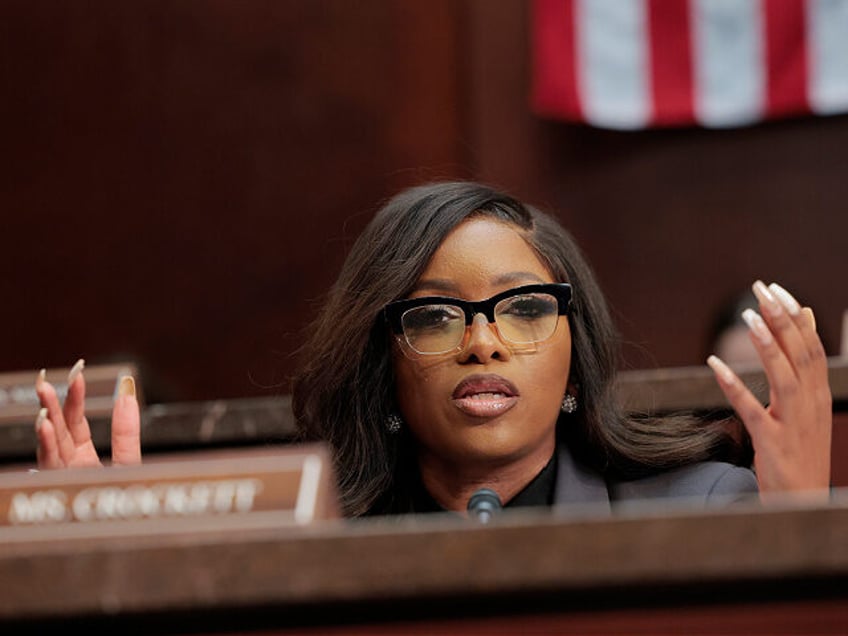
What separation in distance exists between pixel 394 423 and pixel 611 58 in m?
2.30

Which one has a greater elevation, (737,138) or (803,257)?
(737,138)

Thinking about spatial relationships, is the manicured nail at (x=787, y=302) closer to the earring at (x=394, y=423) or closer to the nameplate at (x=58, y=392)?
the earring at (x=394, y=423)

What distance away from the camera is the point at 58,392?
2.13 metres

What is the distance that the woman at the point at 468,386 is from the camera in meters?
1.73

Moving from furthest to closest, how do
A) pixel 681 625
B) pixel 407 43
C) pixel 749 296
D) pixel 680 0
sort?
1. pixel 407 43
2. pixel 680 0
3. pixel 749 296
4. pixel 681 625

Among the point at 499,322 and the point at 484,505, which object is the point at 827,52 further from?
the point at 484,505

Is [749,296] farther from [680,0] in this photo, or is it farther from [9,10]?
[9,10]

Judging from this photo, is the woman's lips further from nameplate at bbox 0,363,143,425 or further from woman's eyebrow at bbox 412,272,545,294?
nameplate at bbox 0,363,143,425

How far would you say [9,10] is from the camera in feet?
14.6

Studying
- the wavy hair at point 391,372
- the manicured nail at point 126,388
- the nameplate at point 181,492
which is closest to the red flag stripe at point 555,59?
the wavy hair at point 391,372

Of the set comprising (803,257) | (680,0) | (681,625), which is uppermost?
(680,0)

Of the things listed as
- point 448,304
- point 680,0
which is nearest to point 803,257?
point 680,0

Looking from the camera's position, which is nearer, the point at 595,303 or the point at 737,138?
the point at 595,303

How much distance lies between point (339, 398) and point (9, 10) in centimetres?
301
